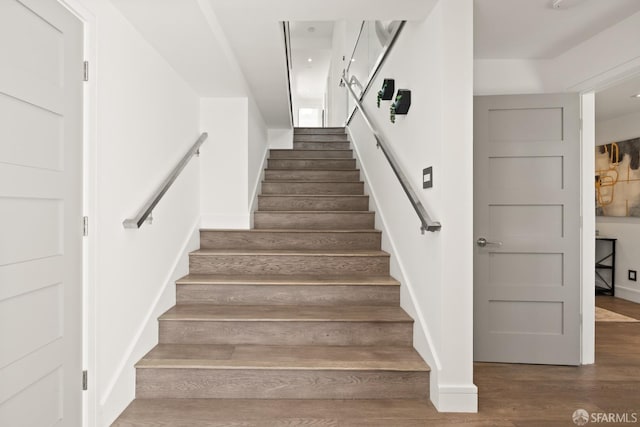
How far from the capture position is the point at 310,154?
4898mm

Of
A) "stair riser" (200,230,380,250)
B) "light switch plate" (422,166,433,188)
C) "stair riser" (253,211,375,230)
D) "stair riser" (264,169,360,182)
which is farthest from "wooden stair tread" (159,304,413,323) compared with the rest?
"stair riser" (264,169,360,182)

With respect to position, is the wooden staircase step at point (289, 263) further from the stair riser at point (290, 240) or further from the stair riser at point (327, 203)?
the stair riser at point (327, 203)

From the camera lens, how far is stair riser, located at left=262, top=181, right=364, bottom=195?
4.02 meters

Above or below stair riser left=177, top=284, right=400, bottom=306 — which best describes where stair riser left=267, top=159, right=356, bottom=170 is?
above

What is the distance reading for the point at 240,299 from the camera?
256 centimetres

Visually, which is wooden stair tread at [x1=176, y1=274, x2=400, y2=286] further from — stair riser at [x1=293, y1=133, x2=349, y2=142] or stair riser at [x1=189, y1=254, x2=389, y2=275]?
stair riser at [x1=293, y1=133, x2=349, y2=142]

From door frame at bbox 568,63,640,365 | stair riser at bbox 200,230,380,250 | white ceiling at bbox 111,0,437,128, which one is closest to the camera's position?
white ceiling at bbox 111,0,437,128

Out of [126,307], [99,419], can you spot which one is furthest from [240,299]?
[99,419]
